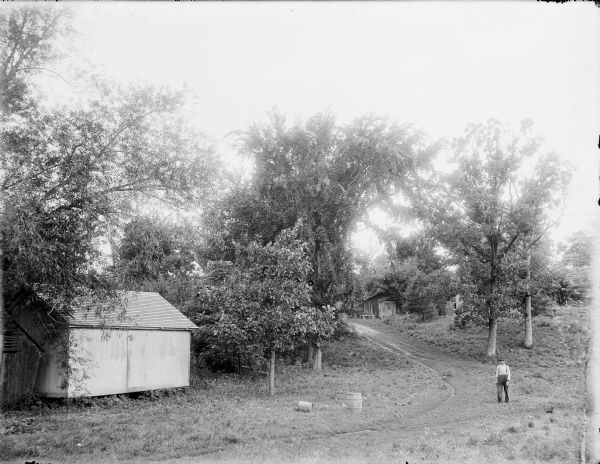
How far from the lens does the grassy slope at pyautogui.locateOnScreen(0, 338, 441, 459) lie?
12.6 meters

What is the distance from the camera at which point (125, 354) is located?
2180cm

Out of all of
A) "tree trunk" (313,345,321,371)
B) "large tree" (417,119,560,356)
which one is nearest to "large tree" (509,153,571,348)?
"large tree" (417,119,560,356)

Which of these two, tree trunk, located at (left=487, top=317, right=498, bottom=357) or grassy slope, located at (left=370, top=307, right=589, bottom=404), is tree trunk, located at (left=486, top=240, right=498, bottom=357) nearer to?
tree trunk, located at (left=487, top=317, right=498, bottom=357)

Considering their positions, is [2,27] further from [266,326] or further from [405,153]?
[405,153]

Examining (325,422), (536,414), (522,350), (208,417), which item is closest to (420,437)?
(325,422)

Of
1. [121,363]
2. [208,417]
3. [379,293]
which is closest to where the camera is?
[208,417]

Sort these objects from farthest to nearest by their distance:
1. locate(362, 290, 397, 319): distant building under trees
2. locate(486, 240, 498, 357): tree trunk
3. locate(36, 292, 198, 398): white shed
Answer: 1. locate(362, 290, 397, 319): distant building under trees
2. locate(486, 240, 498, 357): tree trunk
3. locate(36, 292, 198, 398): white shed

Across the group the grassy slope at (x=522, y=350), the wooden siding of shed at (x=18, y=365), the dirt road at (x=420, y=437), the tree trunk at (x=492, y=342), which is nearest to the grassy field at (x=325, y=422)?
the dirt road at (x=420, y=437)

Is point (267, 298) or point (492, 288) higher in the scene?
point (492, 288)

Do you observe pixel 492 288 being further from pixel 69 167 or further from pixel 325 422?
pixel 69 167

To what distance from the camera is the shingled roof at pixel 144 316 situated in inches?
813

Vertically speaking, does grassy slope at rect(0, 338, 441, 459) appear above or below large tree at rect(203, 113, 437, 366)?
below

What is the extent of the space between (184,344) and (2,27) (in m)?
16.1

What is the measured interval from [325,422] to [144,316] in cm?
1141
